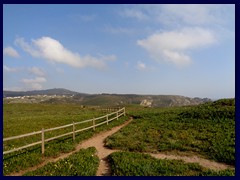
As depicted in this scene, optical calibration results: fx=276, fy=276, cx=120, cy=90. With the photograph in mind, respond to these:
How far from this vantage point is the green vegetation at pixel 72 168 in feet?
45.7

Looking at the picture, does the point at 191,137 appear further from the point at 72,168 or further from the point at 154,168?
the point at 72,168

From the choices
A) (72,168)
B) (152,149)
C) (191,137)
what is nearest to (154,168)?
(72,168)

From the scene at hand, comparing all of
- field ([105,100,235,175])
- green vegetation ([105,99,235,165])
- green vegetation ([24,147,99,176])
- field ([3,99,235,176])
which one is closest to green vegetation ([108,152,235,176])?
field ([3,99,235,176])

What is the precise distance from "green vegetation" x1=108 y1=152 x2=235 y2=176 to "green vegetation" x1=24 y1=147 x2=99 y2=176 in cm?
115

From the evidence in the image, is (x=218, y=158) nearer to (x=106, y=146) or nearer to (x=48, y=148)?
(x=106, y=146)

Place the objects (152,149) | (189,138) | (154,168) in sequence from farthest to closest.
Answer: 1. (189,138)
2. (152,149)
3. (154,168)

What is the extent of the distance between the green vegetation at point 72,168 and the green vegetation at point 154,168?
115 cm

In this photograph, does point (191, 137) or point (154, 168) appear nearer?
point (154, 168)

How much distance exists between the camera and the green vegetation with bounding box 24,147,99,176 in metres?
13.9

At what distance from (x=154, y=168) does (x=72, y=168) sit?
4.31 m

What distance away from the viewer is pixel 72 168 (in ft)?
47.7
